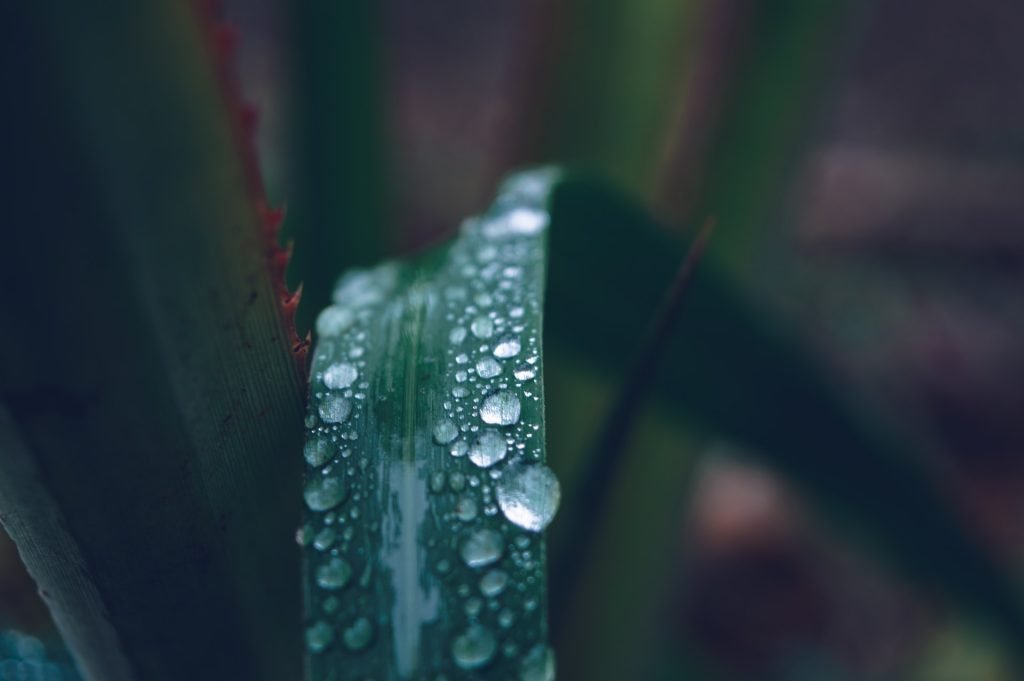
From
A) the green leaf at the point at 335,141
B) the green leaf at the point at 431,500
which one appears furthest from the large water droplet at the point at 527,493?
the green leaf at the point at 335,141

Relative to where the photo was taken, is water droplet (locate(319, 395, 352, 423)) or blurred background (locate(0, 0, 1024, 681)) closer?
water droplet (locate(319, 395, 352, 423))

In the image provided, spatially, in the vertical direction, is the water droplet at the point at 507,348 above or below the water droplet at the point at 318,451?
above

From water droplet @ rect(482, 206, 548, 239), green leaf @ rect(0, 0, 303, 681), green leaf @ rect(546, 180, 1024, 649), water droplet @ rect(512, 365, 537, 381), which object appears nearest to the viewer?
green leaf @ rect(0, 0, 303, 681)

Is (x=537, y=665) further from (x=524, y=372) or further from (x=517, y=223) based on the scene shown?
(x=517, y=223)

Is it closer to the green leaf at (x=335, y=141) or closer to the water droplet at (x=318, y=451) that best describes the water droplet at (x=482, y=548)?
the water droplet at (x=318, y=451)

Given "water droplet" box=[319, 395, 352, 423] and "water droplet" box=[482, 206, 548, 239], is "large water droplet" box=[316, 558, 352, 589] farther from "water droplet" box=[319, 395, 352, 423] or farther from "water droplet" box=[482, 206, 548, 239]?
"water droplet" box=[482, 206, 548, 239]

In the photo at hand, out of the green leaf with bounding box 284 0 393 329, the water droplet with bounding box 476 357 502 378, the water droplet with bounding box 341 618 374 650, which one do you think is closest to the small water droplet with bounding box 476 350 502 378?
the water droplet with bounding box 476 357 502 378

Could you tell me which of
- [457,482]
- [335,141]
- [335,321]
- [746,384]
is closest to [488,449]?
[457,482]
